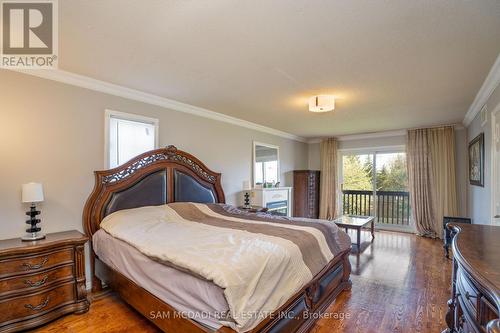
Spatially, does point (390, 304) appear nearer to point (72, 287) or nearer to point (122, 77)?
point (72, 287)

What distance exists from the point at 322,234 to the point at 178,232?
1350 mm

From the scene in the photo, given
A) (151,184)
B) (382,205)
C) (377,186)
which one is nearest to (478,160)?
(377,186)

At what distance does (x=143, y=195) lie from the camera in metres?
3.06

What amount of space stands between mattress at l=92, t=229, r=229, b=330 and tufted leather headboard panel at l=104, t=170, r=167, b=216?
61cm

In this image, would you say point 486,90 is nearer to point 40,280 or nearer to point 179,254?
point 179,254

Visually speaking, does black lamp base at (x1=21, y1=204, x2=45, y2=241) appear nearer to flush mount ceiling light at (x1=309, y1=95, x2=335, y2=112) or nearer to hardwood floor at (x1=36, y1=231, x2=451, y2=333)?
hardwood floor at (x1=36, y1=231, x2=451, y2=333)

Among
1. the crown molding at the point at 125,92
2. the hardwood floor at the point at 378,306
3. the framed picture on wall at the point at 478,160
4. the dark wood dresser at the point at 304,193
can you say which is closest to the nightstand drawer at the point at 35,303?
the hardwood floor at the point at 378,306

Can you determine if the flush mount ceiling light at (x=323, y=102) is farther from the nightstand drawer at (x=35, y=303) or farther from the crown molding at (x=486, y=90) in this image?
the nightstand drawer at (x=35, y=303)

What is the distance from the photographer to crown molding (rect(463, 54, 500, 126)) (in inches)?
94.2

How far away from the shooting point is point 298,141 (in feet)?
22.0

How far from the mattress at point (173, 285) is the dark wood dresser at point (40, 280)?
1.08 ft

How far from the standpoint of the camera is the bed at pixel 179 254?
1.47 m

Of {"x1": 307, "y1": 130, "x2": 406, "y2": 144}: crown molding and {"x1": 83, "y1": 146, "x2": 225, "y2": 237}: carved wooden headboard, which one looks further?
{"x1": 307, "y1": 130, "x2": 406, "y2": 144}: crown molding

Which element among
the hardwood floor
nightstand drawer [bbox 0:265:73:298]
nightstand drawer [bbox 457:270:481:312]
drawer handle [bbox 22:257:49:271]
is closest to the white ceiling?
nightstand drawer [bbox 457:270:481:312]
